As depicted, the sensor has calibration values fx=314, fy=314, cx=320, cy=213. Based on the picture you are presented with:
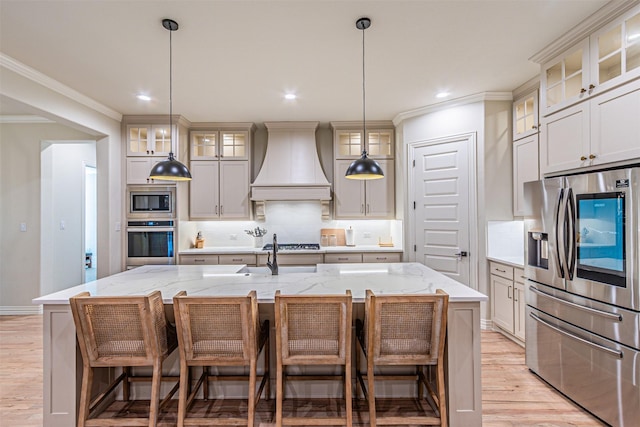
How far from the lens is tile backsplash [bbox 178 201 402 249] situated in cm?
493

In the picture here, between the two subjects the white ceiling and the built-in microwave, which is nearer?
the white ceiling

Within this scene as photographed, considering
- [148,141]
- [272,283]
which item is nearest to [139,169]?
[148,141]

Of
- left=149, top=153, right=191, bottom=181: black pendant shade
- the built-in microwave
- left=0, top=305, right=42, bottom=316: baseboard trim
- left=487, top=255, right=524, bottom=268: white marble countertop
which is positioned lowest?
left=0, top=305, right=42, bottom=316: baseboard trim

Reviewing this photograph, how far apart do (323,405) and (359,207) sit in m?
2.89

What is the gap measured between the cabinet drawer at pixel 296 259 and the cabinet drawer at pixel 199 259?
0.64 m

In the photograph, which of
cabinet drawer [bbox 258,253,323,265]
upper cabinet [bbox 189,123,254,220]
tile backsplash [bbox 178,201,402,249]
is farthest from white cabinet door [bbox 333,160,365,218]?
upper cabinet [bbox 189,123,254,220]

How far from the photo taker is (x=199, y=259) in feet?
14.3

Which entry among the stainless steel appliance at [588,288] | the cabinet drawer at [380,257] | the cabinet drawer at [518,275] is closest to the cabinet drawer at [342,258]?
the cabinet drawer at [380,257]

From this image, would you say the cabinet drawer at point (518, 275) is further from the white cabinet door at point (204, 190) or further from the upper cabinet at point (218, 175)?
the white cabinet door at point (204, 190)

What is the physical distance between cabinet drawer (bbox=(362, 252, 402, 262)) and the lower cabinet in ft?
3.93

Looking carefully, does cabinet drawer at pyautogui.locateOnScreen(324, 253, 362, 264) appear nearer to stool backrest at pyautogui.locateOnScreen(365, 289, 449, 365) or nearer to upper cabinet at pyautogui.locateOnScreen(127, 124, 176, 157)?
stool backrest at pyautogui.locateOnScreen(365, 289, 449, 365)

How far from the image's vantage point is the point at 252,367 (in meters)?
1.83

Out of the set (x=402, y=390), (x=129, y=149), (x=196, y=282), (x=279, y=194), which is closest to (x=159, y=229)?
(x=129, y=149)

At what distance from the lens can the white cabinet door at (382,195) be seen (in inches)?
181
